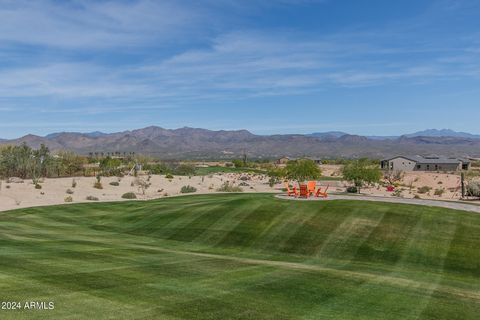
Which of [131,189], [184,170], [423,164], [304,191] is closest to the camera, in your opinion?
[304,191]

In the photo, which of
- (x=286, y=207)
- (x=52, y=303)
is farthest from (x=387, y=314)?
(x=286, y=207)

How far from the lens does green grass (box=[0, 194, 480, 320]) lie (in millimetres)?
13023

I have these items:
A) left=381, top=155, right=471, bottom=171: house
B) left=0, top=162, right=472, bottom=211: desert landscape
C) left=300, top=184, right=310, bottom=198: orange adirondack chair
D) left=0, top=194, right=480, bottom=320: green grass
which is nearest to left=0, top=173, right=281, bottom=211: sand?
A: left=0, top=162, right=472, bottom=211: desert landscape

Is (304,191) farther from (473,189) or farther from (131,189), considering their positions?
(131,189)

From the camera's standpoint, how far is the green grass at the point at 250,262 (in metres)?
13.0

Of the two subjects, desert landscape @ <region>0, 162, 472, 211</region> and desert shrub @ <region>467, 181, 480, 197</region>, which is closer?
desert shrub @ <region>467, 181, 480, 197</region>

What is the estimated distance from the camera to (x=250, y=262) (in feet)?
66.1

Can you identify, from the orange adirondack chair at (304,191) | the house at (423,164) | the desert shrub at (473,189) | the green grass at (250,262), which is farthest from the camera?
the house at (423,164)

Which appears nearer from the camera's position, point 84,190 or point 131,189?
point 84,190

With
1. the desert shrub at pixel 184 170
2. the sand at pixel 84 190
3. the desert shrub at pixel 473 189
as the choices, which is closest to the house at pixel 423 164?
the desert shrub at pixel 184 170

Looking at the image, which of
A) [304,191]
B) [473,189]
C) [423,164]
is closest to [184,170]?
[423,164]

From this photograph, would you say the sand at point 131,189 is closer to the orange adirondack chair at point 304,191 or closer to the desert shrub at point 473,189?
the desert shrub at point 473,189

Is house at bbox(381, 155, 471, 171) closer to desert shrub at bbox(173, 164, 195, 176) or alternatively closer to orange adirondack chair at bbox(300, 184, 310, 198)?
desert shrub at bbox(173, 164, 195, 176)

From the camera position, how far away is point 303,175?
58969 millimetres
